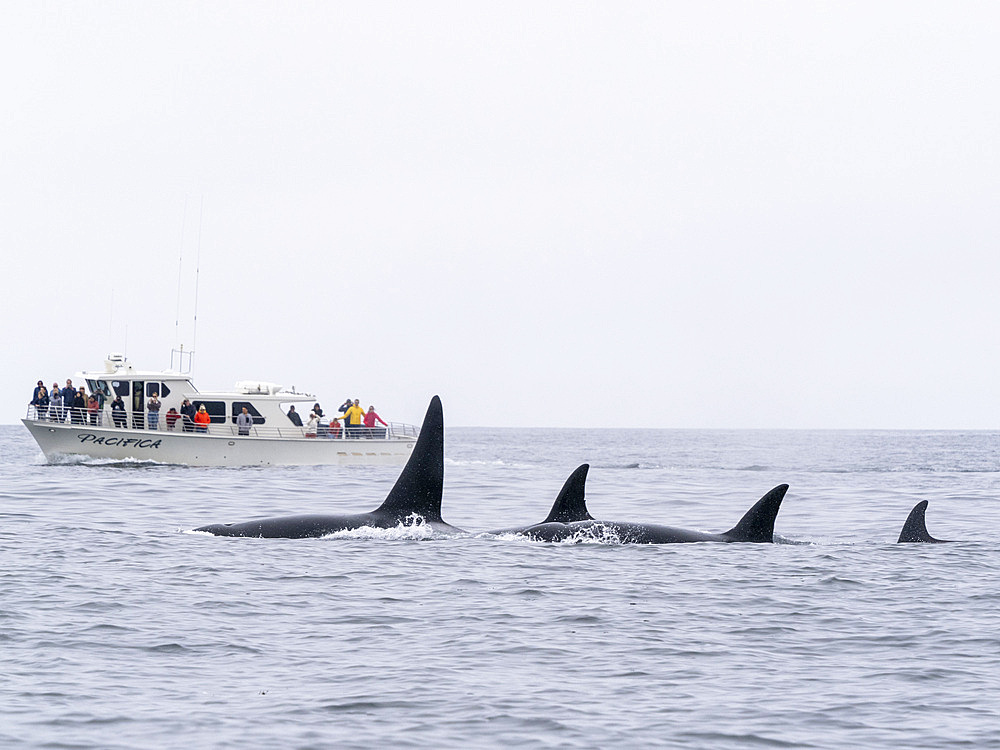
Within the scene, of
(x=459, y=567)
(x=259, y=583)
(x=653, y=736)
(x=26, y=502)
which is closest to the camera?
(x=653, y=736)

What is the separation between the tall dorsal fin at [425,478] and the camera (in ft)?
55.3

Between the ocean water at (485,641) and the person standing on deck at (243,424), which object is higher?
the person standing on deck at (243,424)

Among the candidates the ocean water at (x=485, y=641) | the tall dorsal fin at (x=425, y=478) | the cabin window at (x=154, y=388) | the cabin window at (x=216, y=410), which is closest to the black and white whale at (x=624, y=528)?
the ocean water at (x=485, y=641)

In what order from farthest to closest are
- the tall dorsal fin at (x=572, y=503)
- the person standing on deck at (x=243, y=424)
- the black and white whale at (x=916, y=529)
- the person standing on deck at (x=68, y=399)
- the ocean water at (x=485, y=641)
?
the person standing on deck at (x=243, y=424) → the person standing on deck at (x=68, y=399) → the black and white whale at (x=916, y=529) → the tall dorsal fin at (x=572, y=503) → the ocean water at (x=485, y=641)

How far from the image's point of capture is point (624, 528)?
16.9m

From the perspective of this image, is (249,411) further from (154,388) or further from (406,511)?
(406,511)

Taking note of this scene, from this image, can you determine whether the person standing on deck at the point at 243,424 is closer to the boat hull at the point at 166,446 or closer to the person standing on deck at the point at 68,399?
the boat hull at the point at 166,446

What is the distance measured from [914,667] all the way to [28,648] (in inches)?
280

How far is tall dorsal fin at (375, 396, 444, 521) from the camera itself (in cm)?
1684

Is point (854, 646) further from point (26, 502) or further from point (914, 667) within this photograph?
point (26, 502)

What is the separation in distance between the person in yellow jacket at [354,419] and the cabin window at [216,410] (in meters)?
4.45

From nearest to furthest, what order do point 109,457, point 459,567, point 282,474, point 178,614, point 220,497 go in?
point 178,614, point 459,567, point 220,497, point 282,474, point 109,457

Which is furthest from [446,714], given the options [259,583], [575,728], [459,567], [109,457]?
[109,457]

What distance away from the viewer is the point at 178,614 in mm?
11094
